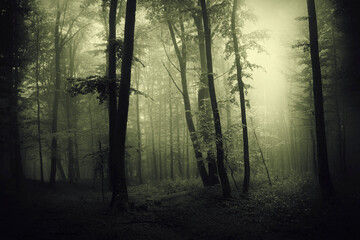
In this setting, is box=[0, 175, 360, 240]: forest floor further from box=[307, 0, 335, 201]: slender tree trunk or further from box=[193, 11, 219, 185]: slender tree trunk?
box=[193, 11, 219, 185]: slender tree trunk

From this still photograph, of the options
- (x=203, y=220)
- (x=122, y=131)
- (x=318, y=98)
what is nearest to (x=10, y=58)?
(x=122, y=131)

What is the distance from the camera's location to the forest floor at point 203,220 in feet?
20.1

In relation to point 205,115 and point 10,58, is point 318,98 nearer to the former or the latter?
point 205,115

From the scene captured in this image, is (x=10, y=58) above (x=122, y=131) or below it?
above

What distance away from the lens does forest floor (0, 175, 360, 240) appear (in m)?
6.14

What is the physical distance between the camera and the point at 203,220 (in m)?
7.74

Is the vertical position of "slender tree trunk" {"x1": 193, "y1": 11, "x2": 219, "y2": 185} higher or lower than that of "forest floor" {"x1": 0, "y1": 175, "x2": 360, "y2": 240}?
higher

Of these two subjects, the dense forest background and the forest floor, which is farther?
the dense forest background

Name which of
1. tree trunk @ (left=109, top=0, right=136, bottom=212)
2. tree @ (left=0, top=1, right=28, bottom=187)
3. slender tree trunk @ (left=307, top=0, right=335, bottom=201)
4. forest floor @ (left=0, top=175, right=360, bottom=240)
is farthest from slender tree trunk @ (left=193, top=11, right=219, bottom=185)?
tree @ (left=0, top=1, right=28, bottom=187)

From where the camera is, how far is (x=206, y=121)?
39.5 ft

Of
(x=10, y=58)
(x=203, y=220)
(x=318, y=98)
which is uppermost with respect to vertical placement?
(x=10, y=58)

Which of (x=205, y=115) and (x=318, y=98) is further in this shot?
(x=205, y=115)

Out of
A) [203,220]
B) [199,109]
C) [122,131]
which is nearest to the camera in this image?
[203,220]

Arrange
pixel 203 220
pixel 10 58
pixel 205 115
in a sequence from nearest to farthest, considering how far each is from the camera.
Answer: pixel 203 220 < pixel 205 115 < pixel 10 58
